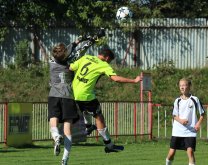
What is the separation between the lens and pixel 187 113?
14672 mm

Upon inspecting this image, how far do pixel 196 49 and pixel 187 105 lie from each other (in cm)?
2354

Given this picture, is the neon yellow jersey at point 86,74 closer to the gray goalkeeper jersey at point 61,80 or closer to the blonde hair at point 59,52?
the gray goalkeeper jersey at point 61,80

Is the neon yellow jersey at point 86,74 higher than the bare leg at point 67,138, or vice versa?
the neon yellow jersey at point 86,74

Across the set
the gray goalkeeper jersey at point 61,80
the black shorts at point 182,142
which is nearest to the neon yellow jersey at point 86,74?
the gray goalkeeper jersey at point 61,80

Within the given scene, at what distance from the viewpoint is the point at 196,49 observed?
3791cm

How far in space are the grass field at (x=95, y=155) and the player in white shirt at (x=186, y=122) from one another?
2.92m

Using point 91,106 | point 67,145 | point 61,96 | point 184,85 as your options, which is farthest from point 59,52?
point 184,85

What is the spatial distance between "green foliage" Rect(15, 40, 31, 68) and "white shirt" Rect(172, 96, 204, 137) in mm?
22782

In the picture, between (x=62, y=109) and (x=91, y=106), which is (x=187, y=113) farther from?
(x=62, y=109)

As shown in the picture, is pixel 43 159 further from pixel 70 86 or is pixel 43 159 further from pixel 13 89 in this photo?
pixel 13 89

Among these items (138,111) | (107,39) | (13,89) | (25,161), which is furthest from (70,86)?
(107,39)

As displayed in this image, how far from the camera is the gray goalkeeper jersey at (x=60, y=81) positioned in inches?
595

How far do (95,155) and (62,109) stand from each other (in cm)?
526

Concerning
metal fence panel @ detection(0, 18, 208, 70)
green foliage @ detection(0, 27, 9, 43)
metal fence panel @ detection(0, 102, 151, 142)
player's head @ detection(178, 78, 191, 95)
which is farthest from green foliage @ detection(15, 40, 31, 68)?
player's head @ detection(178, 78, 191, 95)
